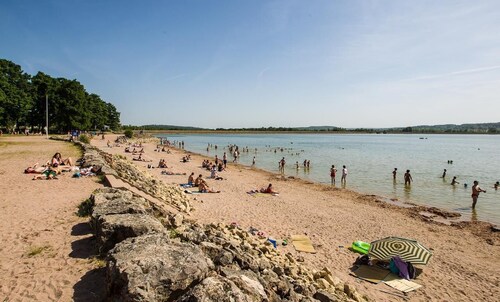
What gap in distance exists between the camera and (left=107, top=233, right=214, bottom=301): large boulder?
3.82 m

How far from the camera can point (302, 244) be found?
10703 millimetres

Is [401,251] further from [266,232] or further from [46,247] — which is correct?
[46,247]

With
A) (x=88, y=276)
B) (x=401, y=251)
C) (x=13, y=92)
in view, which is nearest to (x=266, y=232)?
(x=401, y=251)

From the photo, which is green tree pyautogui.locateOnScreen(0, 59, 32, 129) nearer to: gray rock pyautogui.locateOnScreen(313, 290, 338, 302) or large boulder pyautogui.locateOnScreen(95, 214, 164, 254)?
large boulder pyautogui.locateOnScreen(95, 214, 164, 254)

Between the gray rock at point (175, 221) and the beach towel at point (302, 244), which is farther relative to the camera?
the beach towel at point (302, 244)

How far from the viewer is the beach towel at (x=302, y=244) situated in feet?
33.7

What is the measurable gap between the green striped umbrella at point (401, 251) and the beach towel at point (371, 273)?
38cm

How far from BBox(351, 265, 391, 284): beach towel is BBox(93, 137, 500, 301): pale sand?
0.87 feet

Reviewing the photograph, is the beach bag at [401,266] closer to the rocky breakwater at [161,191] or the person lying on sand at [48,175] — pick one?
the rocky breakwater at [161,191]

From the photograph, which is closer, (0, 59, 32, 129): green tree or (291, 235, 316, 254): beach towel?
(291, 235, 316, 254): beach towel

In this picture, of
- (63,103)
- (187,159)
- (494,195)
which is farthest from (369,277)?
(63,103)

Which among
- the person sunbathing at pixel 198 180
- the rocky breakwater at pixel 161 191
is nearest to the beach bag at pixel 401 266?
the rocky breakwater at pixel 161 191

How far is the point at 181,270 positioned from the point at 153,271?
388 millimetres

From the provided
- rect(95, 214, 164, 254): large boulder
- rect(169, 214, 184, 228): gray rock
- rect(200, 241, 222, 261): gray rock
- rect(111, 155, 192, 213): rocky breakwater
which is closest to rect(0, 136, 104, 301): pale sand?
rect(95, 214, 164, 254): large boulder
